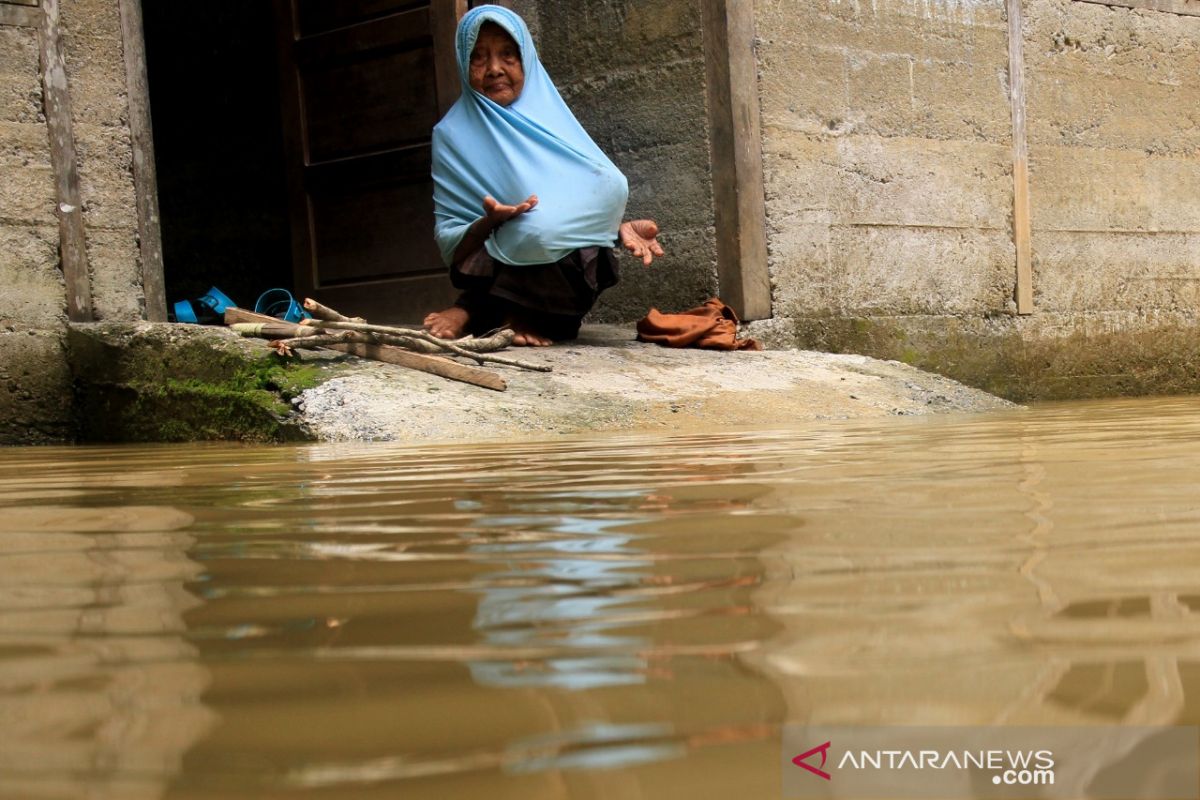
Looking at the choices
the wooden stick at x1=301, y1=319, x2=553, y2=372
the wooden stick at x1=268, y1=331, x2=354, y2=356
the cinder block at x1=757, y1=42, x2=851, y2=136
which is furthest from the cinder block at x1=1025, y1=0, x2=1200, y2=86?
the wooden stick at x1=268, y1=331, x2=354, y2=356

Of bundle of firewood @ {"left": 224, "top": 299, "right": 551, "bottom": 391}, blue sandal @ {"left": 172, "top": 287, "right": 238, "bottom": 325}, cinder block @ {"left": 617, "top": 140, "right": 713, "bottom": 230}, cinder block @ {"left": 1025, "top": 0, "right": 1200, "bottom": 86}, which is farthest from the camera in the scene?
cinder block @ {"left": 1025, "top": 0, "right": 1200, "bottom": 86}

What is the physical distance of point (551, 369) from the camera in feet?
15.4

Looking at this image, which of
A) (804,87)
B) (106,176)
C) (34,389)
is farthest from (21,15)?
(804,87)

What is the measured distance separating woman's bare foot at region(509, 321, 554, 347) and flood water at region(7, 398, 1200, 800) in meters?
3.38

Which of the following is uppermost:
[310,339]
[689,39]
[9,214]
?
[689,39]

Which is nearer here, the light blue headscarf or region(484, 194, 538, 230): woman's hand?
region(484, 194, 538, 230): woman's hand

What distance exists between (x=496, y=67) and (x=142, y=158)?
1481 mm

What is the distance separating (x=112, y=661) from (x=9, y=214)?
4633 millimetres

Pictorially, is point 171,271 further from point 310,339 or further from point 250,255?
point 310,339

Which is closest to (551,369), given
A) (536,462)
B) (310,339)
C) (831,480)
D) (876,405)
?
(310,339)

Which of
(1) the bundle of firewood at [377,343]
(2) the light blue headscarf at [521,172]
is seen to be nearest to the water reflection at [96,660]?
(1) the bundle of firewood at [377,343]

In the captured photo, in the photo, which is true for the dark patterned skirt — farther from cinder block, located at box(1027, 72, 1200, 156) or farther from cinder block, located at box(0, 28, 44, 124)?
cinder block, located at box(1027, 72, 1200, 156)

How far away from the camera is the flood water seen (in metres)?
0.71

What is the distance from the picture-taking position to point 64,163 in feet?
17.1
